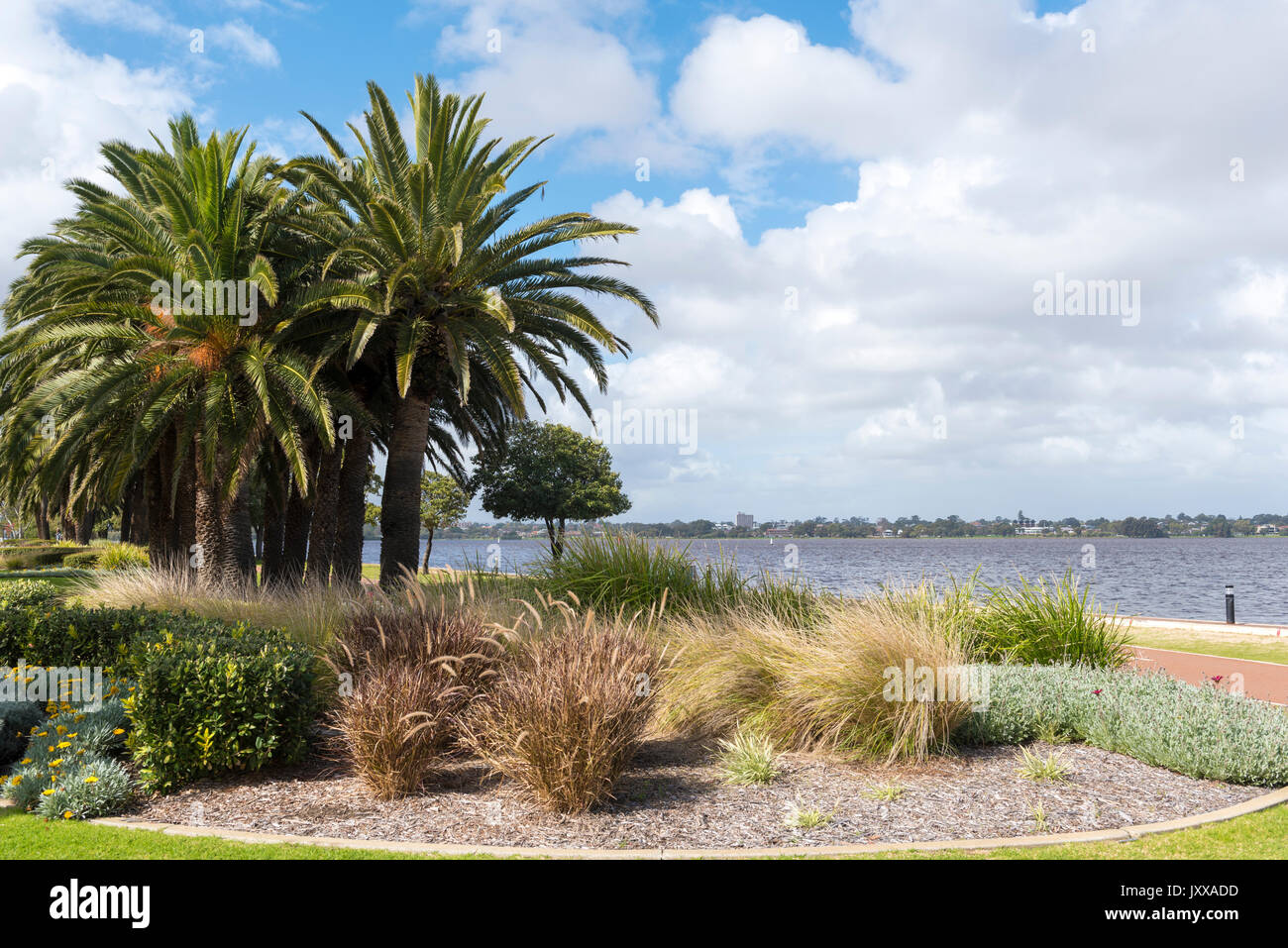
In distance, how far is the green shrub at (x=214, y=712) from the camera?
708cm

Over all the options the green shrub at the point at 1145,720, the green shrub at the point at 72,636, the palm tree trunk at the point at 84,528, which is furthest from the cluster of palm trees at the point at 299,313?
the palm tree trunk at the point at 84,528

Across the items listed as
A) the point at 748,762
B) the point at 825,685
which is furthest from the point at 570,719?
the point at 825,685

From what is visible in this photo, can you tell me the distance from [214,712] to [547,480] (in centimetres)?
3828

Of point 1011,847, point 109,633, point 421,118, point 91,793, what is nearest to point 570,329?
point 421,118

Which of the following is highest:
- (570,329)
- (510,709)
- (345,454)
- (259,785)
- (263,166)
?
(263,166)

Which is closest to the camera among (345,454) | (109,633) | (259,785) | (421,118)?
(259,785)

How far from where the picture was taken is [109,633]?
10.4 m

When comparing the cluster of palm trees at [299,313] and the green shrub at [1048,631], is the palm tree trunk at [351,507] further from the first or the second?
the green shrub at [1048,631]

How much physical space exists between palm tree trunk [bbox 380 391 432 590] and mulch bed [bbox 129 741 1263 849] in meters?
11.9

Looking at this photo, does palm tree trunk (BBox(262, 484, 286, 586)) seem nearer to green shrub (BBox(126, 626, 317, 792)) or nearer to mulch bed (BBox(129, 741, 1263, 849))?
green shrub (BBox(126, 626, 317, 792))

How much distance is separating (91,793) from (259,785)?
1224mm

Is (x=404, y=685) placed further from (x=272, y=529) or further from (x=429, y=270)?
(x=272, y=529)

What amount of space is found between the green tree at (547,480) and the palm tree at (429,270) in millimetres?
24666
